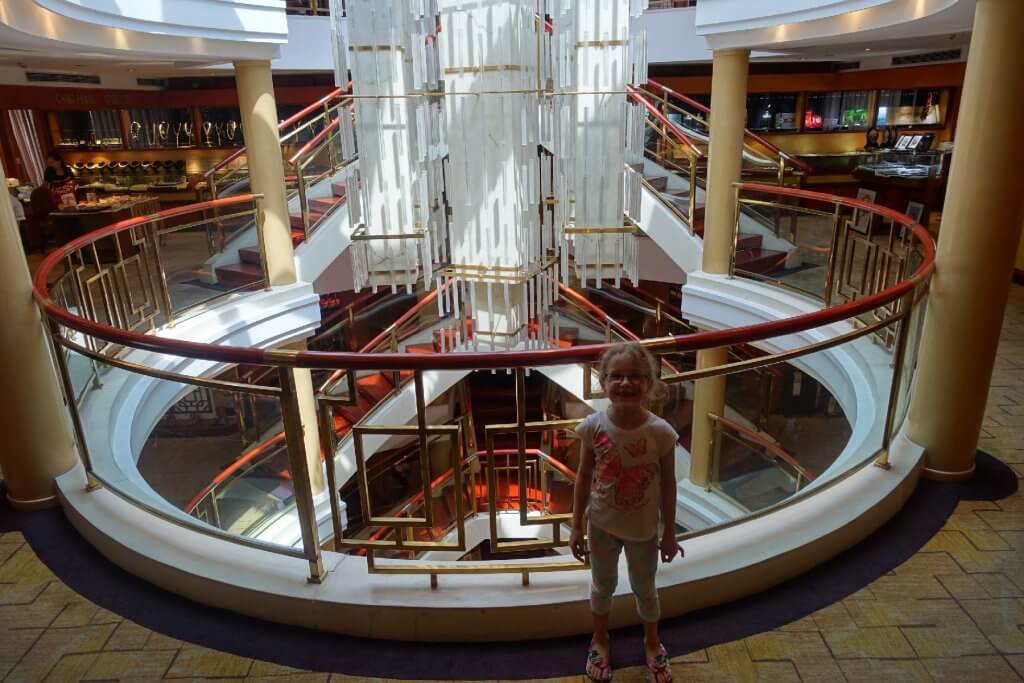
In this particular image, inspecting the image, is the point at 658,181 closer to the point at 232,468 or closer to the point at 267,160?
the point at 267,160

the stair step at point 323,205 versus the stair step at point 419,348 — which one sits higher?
the stair step at point 323,205

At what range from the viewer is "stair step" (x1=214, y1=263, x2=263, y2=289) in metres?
6.55

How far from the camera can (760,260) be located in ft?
21.9

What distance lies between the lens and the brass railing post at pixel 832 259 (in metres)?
5.46

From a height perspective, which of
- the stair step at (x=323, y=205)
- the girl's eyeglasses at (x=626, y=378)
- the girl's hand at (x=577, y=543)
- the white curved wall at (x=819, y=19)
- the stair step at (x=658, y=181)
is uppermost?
the white curved wall at (x=819, y=19)

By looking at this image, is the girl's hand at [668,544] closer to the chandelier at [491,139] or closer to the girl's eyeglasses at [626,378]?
the girl's eyeglasses at [626,378]

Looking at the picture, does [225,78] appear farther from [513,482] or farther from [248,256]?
[513,482]

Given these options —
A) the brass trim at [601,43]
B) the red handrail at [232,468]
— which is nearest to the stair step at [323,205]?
the red handrail at [232,468]

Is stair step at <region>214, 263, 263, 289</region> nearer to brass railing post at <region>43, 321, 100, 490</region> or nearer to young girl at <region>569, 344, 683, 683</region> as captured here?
brass railing post at <region>43, 321, 100, 490</region>

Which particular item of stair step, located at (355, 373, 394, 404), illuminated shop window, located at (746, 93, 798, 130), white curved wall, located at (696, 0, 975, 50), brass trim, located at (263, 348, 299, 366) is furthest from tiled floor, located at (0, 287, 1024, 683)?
illuminated shop window, located at (746, 93, 798, 130)

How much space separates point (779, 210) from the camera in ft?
21.6

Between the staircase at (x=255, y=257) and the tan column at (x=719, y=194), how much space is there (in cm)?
334

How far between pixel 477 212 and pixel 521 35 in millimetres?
1004

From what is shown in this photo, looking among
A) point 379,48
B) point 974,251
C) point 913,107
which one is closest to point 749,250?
point 974,251
